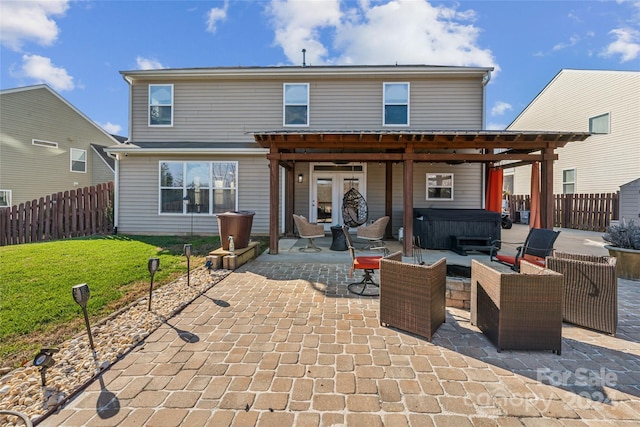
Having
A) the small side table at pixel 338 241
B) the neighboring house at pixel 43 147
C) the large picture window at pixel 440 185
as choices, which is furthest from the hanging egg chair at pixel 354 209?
the neighboring house at pixel 43 147

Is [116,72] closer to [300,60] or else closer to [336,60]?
[300,60]

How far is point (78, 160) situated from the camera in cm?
1616

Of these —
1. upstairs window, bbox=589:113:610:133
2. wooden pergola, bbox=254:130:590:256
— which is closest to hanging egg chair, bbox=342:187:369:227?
wooden pergola, bbox=254:130:590:256

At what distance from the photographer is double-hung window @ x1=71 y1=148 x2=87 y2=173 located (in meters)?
15.9

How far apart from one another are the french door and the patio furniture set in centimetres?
709

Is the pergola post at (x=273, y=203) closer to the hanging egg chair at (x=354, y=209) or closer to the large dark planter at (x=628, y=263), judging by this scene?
the hanging egg chair at (x=354, y=209)

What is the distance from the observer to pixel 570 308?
3297mm

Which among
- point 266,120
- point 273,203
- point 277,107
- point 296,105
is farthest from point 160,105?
point 273,203

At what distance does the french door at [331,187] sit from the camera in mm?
10484

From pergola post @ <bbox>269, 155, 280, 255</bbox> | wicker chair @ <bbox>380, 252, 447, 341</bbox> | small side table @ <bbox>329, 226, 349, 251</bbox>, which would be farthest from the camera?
small side table @ <bbox>329, 226, 349, 251</bbox>

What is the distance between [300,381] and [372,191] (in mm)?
8596

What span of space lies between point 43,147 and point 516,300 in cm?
2015

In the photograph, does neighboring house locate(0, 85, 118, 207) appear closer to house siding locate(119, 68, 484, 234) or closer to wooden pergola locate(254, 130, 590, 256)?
house siding locate(119, 68, 484, 234)

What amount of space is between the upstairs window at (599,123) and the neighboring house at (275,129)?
8424 millimetres
